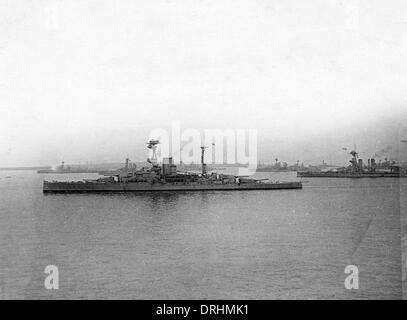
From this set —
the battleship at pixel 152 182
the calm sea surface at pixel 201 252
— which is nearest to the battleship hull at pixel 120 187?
the battleship at pixel 152 182

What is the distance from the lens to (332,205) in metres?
13.5

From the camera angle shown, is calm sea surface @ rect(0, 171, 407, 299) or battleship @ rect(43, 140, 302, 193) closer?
calm sea surface @ rect(0, 171, 407, 299)

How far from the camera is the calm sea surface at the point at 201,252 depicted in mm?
4891

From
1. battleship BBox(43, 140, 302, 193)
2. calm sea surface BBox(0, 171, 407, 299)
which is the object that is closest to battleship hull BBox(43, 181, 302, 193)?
battleship BBox(43, 140, 302, 193)

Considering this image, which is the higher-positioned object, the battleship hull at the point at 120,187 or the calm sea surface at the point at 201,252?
the battleship hull at the point at 120,187

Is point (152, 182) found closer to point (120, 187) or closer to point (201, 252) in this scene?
point (120, 187)

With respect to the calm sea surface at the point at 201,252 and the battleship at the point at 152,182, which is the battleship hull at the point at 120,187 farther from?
the calm sea surface at the point at 201,252

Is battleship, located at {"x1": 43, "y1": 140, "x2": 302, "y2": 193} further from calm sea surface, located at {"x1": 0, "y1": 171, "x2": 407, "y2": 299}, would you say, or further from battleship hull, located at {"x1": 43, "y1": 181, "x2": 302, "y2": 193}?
calm sea surface, located at {"x1": 0, "y1": 171, "x2": 407, "y2": 299}

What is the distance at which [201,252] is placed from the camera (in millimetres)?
6410

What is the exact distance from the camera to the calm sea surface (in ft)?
16.0

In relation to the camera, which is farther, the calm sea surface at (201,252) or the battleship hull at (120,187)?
the battleship hull at (120,187)
